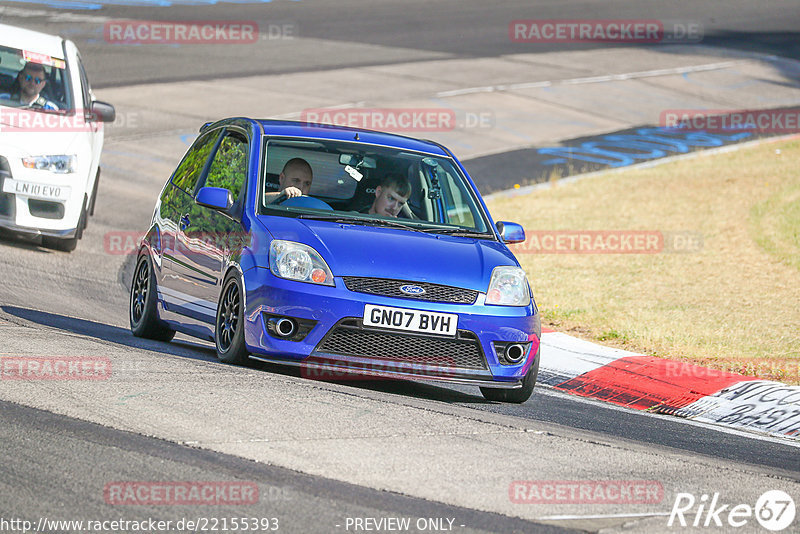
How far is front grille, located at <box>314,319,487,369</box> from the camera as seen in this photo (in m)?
7.02

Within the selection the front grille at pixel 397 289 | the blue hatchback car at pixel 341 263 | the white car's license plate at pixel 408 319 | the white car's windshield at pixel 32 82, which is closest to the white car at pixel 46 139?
the white car's windshield at pixel 32 82

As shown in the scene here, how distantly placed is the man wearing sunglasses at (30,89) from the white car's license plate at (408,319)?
666 cm

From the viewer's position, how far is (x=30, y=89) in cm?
1259

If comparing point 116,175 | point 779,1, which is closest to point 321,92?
point 116,175

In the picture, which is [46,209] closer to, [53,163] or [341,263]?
[53,163]

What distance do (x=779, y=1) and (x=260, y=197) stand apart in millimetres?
43832

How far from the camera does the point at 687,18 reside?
42344 mm

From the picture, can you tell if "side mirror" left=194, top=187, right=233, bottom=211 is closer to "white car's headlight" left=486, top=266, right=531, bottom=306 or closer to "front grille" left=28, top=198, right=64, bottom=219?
"white car's headlight" left=486, top=266, right=531, bottom=306

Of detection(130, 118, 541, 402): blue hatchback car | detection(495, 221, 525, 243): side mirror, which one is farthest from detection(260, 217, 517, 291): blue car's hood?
detection(495, 221, 525, 243): side mirror

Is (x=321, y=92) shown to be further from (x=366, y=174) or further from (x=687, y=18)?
(x=687, y=18)

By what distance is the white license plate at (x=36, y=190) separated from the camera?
459 inches

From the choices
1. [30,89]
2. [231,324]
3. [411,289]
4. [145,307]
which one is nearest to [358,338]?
[411,289]

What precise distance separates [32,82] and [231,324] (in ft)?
20.2

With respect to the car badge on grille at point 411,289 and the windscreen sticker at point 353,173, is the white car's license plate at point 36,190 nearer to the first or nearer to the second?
the windscreen sticker at point 353,173
